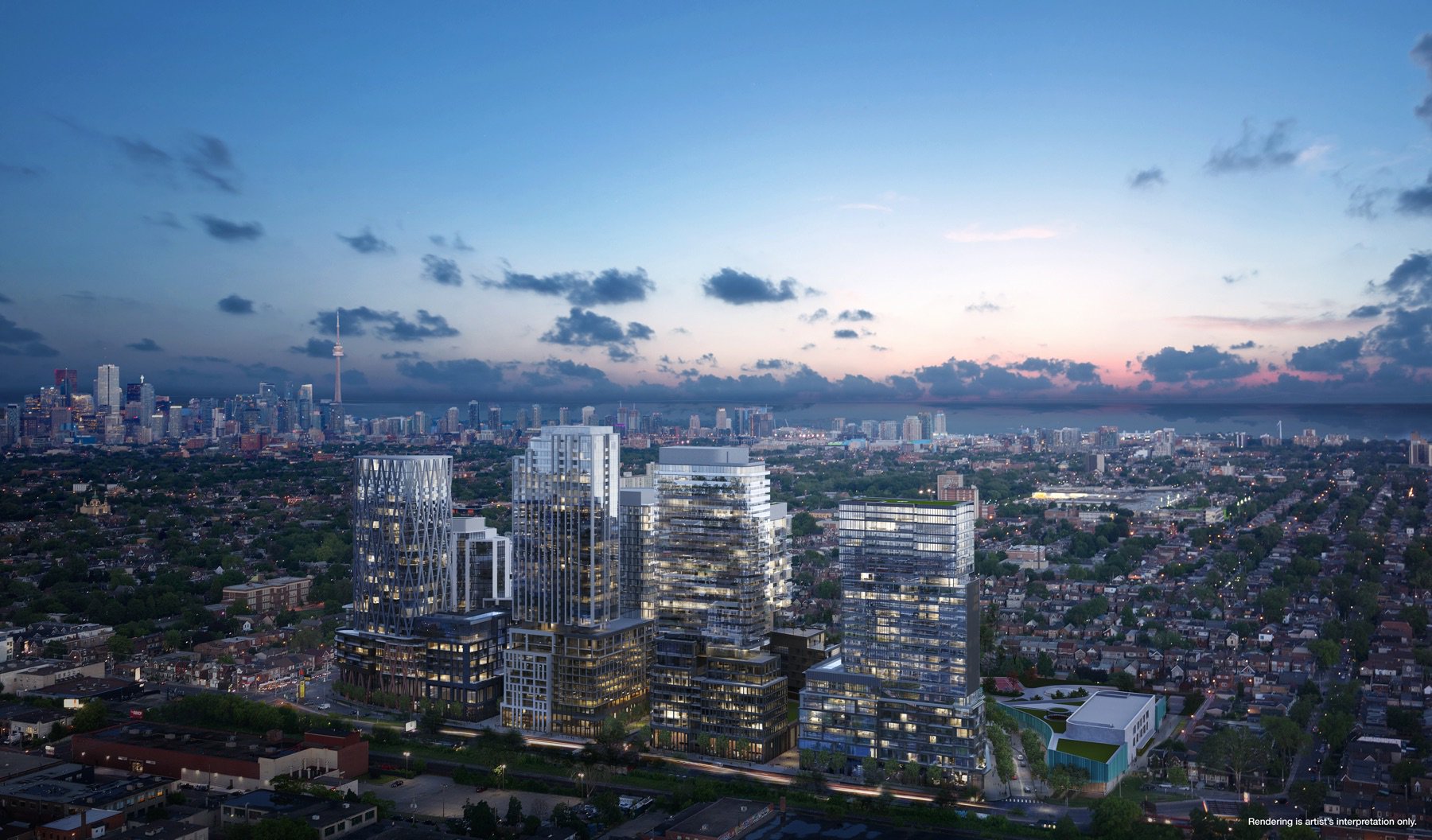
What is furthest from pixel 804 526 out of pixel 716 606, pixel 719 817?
pixel 719 817

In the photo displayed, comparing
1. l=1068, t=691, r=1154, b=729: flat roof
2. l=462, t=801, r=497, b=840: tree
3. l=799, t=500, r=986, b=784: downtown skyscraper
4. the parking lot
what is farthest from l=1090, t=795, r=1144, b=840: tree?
l=462, t=801, r=497, b=840: tree

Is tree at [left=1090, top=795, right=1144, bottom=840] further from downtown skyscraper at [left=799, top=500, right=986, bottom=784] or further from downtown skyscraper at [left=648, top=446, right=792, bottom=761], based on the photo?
downtown skyscraper at [left=648, top=446, right=792, bottom=761]

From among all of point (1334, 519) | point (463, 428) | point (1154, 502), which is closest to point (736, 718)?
→ point (1334, 519)

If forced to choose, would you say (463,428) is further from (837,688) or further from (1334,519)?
(837,688)

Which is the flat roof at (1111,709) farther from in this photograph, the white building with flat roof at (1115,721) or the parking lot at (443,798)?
the parking lot at (443,798)

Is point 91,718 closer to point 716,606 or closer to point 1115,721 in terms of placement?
point 716,606
